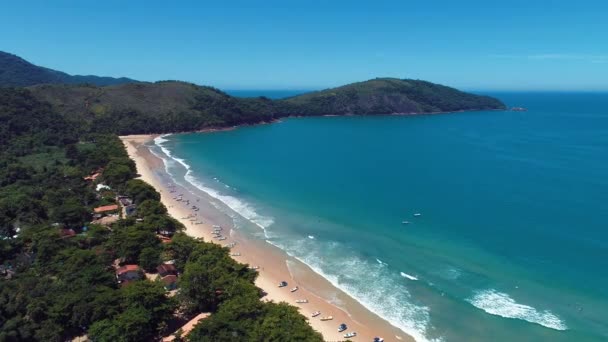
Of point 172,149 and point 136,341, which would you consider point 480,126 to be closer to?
point 172,149

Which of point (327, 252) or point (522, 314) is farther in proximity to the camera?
point (327, 252)

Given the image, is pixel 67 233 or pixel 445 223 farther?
pixel 445 223

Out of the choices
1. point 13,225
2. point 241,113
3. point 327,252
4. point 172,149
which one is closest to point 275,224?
point 327,252

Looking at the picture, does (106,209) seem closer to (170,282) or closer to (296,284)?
(170,282)

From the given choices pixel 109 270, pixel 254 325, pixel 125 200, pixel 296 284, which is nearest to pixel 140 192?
pixel 125 200

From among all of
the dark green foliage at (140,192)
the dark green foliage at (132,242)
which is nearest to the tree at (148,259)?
the dark green foliage at (132,242)

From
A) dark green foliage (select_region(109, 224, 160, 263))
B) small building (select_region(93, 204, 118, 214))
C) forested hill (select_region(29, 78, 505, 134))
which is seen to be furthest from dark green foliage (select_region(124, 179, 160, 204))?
forested hill (select_region(29, 78, 505, 134))
